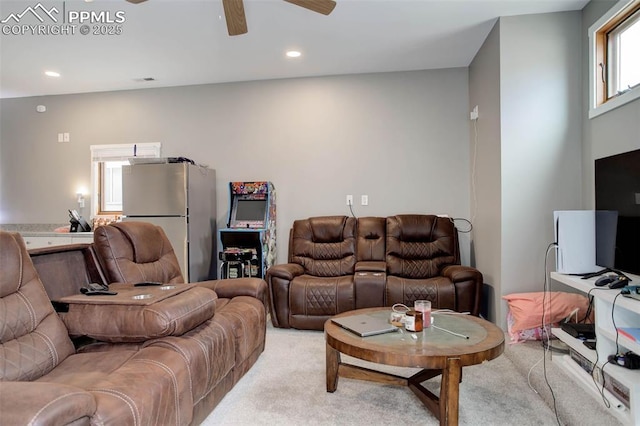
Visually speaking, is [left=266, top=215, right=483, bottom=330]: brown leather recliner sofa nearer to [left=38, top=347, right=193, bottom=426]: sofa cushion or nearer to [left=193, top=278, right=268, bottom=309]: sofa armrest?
[left=193, top=278, right=268, bottom=309]: sofa armrest

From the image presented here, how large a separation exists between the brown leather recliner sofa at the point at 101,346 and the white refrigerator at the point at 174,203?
1.95m

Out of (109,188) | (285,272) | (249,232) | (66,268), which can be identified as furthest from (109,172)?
(66,268)

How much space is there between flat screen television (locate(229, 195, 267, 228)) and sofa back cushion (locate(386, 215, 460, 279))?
5.11 ft

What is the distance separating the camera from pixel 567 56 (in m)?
3.14

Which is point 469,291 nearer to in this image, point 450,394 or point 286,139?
point 450,394

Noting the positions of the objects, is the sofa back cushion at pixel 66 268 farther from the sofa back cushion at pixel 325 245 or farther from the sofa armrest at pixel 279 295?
the sofa back cushion at pixel 325 245

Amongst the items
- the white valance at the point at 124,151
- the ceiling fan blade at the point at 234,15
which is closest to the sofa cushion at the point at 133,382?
the ceiling fan blade at the point at 234,15

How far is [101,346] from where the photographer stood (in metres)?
1.82

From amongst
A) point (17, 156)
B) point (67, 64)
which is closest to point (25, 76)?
point (67, 64)

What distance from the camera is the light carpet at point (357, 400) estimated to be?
2031 mm

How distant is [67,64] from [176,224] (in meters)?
2.20

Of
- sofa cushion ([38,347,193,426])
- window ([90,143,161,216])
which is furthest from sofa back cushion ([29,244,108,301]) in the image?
window ([90,143,161,216])

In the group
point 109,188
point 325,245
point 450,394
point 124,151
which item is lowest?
point 450,394

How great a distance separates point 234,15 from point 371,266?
254 cm
